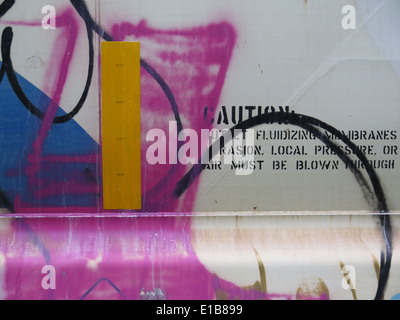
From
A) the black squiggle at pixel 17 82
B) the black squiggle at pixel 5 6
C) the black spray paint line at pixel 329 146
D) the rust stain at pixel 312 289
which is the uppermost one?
the black squiggle at pixel 5 6

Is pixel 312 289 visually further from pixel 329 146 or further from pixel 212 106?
pixel 212 106

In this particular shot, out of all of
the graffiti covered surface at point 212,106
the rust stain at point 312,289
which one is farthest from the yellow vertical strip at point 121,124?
the rust stain at point 312,289

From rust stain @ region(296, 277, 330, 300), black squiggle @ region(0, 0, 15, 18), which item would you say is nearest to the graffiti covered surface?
black squiggle @ region(0, 0, 15, 18)

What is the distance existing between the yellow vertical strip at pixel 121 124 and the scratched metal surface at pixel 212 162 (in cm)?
3

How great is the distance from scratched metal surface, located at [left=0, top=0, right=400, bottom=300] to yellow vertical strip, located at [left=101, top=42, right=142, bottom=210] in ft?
0.11

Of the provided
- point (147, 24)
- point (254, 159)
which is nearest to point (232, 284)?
point (254, 159)

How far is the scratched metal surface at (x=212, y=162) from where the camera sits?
1.70 meters

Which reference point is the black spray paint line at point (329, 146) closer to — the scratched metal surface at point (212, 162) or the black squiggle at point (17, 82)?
the scratched metal surface at point (212, 162)

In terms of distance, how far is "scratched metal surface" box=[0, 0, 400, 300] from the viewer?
1695mm

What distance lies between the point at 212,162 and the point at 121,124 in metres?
0.42

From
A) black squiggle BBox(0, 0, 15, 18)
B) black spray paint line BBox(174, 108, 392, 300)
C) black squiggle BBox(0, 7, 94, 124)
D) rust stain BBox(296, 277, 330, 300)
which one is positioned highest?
black squiggle BBox(0, 0, 15, 18)

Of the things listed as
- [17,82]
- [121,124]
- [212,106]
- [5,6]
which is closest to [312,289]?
[212,106]

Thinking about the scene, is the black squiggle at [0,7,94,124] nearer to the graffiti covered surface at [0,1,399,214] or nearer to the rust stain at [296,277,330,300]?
the graffiti covered surface at [0,1,399,214]

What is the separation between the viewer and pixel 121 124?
68.6 inches
